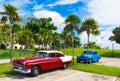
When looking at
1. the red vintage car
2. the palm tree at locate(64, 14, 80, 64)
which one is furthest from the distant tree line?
the red vintage car

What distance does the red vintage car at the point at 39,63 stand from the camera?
14008 millimetres

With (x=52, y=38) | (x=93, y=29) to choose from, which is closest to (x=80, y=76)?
(x=93, y=29)

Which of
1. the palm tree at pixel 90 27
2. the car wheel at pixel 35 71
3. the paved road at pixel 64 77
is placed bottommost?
the paved road at pixel 64 77

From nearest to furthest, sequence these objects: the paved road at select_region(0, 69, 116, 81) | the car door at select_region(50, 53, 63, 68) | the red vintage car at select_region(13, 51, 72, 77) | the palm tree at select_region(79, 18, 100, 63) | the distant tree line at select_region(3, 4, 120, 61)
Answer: the paved road at select_region(0, 69, 116, 81) < the red vintage car at select_region(13, 51, 72, 77) < the car door at select_region(50, 53, 63, 68) < the distant tree line at select_region(3, 4, 120, 61) < the palm tree at select_region(79, 18, 100, 63)

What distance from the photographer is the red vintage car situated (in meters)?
14.0

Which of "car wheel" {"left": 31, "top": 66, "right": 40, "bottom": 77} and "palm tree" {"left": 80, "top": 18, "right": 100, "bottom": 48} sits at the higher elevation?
"palm tree" {"left": 80, "top": 18, "right": 100, "bottom": 48}

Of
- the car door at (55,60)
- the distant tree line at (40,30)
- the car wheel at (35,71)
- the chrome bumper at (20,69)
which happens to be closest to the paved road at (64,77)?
the car wheel at (35,71)

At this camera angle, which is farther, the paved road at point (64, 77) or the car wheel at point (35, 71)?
the car wheel at point (35, 71)

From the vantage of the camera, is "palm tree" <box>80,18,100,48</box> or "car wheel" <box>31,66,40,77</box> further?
→ "palm tree" <box>80,18,100,48</box>

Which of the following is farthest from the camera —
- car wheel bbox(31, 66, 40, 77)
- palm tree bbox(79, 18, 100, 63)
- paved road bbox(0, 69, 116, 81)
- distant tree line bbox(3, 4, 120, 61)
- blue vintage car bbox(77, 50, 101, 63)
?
blue vintage car bbox(77, 50, 101, 63)

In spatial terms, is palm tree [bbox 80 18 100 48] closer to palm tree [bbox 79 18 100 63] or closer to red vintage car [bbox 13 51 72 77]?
palm tree [bbox 79 18 100 63]

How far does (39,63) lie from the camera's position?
1491 centimetres

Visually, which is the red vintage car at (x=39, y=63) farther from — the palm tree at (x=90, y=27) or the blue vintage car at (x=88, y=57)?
the blue vintage car at (x=88, y=57)

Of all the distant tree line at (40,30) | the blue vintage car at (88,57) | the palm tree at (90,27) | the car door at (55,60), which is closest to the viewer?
the car door at (55,60)
